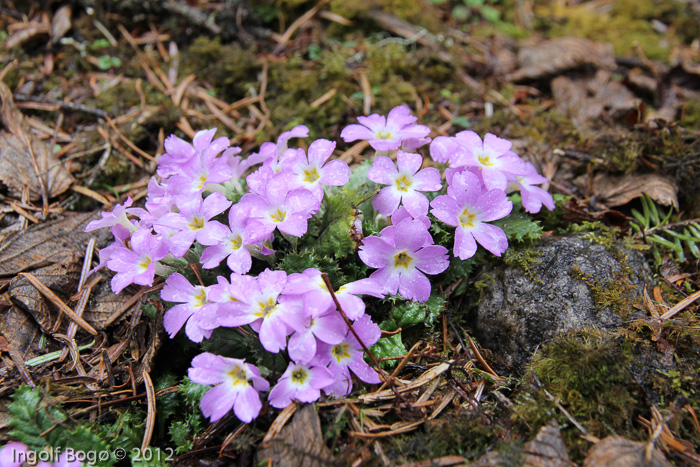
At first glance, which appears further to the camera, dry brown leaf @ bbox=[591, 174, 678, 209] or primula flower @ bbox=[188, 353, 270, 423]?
dry brown leaf @ bbox=[591, 174, 678, 209]

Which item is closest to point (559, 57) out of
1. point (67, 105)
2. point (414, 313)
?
point (414, 313)

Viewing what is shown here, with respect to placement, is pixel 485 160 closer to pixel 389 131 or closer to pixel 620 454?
pixel 389 131

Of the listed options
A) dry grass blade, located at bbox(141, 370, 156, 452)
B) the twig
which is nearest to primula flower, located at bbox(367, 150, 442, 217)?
dry grass blade, located at bbox(141, 370, 156, 452)

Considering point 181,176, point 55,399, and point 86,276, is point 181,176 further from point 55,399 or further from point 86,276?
point 55,399

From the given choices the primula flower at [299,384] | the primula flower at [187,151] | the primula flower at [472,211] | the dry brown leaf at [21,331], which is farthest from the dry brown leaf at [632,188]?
the dry brown leaf at [21,331]

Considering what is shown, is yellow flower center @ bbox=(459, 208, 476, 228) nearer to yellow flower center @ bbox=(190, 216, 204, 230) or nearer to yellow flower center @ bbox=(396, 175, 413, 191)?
yellow flower center @ bbox=(396, 175, 413, 191)

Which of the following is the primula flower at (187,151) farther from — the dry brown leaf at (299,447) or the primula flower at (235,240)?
the dry brown leaf at (299,447)
